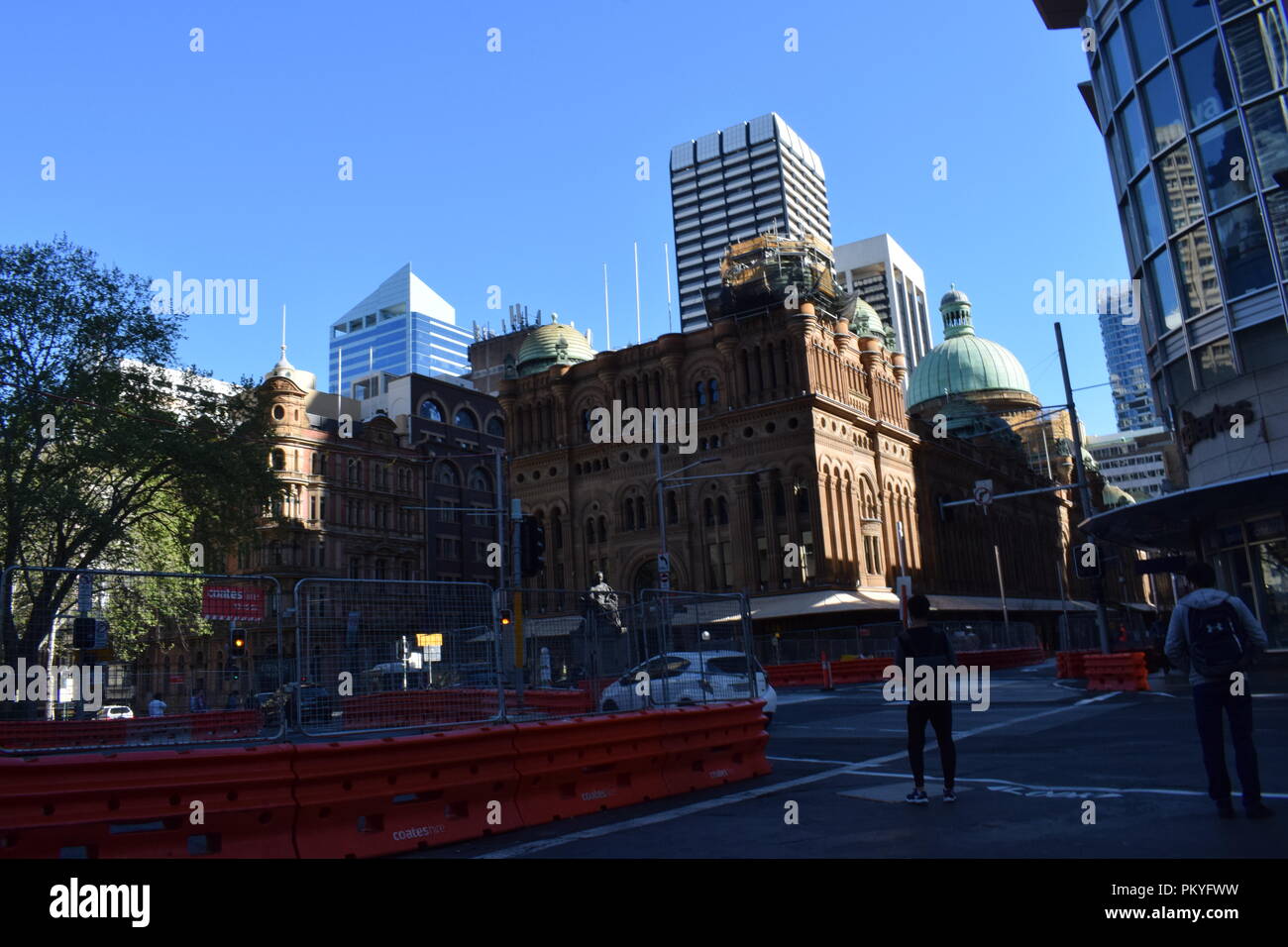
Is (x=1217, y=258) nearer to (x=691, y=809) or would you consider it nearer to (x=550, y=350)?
(x=691, y=809)

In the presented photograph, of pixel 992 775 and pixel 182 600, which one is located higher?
pixel 182 600

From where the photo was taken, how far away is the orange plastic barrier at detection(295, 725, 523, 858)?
7.68 meters

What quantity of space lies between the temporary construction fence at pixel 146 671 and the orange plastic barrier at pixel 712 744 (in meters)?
4.10

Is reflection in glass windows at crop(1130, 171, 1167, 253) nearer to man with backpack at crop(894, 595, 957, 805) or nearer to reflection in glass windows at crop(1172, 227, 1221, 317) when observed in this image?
reflection in glass windows at crop(1172, 227, 1221, 317)

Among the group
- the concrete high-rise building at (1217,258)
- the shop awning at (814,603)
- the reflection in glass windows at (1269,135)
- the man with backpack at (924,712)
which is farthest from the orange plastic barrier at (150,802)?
the shop awning at (814,603)

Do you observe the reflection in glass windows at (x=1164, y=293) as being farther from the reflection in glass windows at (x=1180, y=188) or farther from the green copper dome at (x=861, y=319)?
the green copper dome at (x=861, y=319)

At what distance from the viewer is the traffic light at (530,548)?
16047mm

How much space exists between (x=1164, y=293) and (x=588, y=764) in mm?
26232

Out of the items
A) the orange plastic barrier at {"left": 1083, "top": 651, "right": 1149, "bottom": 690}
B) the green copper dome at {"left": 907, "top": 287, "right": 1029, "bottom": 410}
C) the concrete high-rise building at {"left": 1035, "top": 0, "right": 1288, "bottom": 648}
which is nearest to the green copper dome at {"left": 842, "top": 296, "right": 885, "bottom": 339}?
the green copper dome at {"left": 907, "top": 287, "right": 1029, "bottom": 410}

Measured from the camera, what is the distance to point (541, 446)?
64.1 m

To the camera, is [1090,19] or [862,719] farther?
[1090,19]

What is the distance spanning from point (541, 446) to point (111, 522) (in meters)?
36.0
